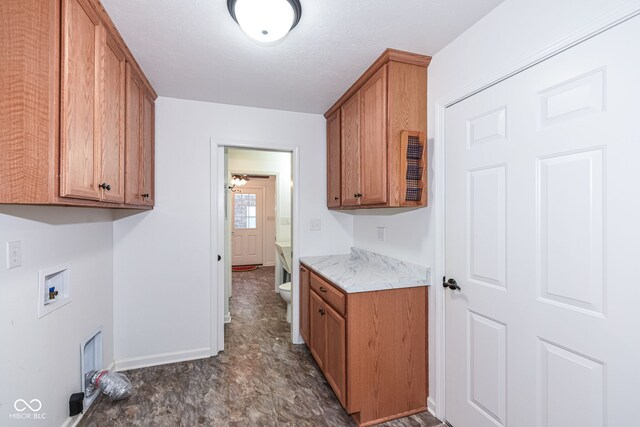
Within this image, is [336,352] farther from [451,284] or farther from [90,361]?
[90,361]

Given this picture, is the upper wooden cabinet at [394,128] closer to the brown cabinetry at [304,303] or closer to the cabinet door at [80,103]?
the brown cabinetry at [304,303]

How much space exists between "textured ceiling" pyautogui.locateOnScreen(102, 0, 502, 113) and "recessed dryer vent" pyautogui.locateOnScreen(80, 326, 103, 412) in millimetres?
1948

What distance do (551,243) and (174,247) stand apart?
2634 mm

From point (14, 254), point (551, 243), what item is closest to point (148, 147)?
point (14, 254)

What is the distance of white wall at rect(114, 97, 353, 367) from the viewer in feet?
7.88

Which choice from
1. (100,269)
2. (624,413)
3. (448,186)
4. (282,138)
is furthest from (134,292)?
(624,413)

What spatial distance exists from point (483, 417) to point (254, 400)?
1431 mm

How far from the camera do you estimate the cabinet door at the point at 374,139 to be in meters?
1.84

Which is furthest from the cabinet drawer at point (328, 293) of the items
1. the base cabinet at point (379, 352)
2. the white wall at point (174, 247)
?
the white wall at point (174, 247)

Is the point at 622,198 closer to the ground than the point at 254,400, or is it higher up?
higher up

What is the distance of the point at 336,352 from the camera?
74.4 inches

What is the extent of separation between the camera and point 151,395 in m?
2.04

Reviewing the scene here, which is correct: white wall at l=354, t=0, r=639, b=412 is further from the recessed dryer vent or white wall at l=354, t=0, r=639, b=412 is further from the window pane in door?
the window pane in door

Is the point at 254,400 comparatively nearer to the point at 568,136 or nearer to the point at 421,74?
the point at 568,136
